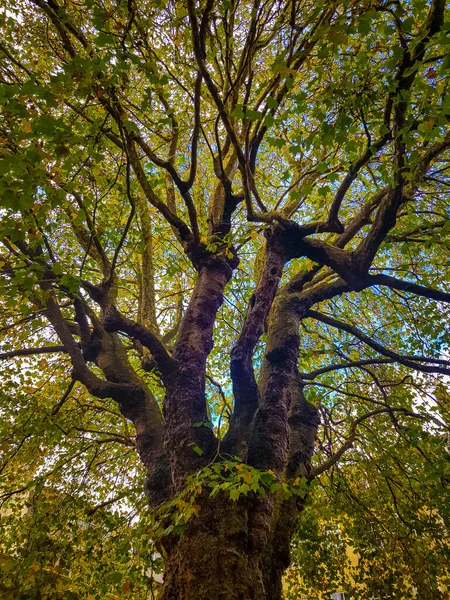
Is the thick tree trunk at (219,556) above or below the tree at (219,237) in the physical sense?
below

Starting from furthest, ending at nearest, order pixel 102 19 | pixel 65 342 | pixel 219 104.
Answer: pixel 65 342 → pixel 219 104 → pixel 102 19

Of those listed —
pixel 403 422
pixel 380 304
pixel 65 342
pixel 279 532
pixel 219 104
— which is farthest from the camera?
pixel 380 304

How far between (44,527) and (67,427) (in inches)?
66.5

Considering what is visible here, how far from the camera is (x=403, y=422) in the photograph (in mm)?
7207

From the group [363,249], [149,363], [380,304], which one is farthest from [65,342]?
[380,304]

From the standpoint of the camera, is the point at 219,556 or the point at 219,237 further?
the point at 219,237

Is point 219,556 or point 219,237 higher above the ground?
point 219,237

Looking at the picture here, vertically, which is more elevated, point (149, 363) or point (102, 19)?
point (102, 19)

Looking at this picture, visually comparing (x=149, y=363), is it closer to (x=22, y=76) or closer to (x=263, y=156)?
(x=22, y=76)

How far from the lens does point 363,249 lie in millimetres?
4637

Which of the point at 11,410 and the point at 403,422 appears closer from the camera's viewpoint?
the point at 11,410

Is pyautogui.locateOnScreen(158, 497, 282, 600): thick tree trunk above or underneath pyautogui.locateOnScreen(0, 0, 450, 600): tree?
underneath

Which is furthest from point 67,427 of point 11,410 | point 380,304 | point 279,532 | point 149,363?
point 380,304

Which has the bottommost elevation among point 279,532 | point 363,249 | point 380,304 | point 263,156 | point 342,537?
point 279,532
